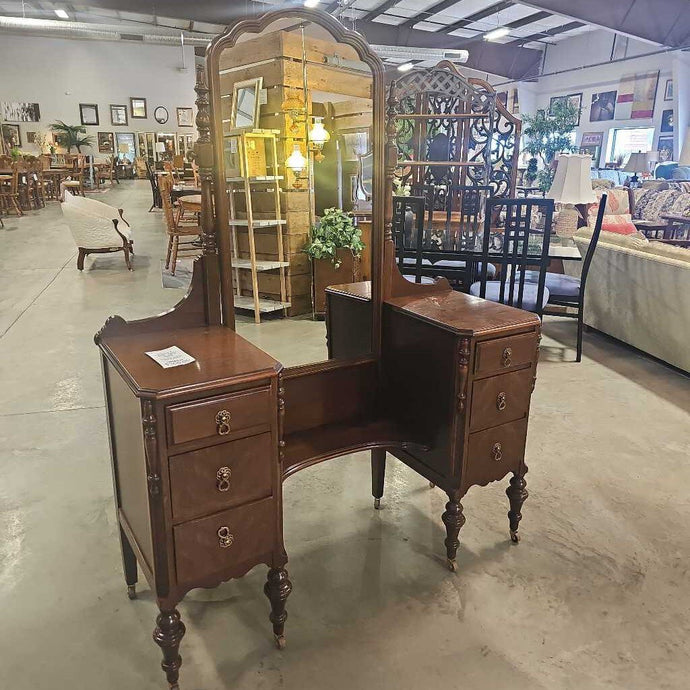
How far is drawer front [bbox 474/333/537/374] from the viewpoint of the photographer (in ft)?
6.05

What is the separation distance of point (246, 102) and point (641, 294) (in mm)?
2920

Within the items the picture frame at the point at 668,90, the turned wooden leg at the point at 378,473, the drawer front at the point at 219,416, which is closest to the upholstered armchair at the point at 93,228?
the turned wooden leg at the point at 378,473

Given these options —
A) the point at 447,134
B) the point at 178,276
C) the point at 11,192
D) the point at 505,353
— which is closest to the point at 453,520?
the point at 505,353

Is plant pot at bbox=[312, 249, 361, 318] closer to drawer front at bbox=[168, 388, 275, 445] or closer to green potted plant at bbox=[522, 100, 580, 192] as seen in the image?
drawer front at bbox=[168, 388, 275, 445]

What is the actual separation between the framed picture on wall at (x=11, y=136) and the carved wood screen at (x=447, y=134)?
14316mm

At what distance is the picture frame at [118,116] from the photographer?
16.3 m

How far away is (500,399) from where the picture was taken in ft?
6.40

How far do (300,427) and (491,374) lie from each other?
677 millimetres

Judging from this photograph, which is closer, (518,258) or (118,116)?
(518,258)

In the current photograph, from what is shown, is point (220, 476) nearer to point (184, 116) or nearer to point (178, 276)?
point (178, 276)

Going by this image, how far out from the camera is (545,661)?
5.51ft

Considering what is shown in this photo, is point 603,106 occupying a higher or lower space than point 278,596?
higher

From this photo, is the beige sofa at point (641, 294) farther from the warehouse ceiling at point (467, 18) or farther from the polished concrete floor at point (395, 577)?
the warehouse ceiling at point (467, 18)

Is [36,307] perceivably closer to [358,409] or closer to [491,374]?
[358,409]
